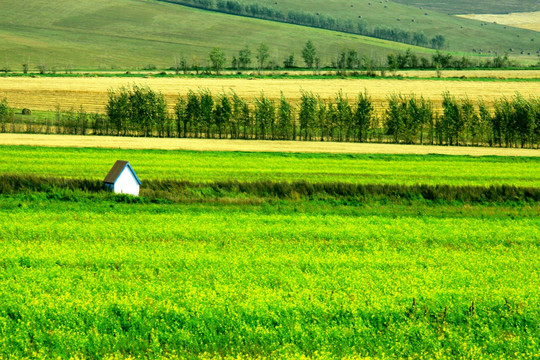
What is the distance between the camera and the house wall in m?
29.6

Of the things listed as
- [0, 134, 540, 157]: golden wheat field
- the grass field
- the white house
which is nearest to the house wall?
the white house

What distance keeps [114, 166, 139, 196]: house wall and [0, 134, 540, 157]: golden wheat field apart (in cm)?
2844

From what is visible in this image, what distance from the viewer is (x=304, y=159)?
51.8 m

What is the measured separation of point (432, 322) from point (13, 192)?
2236cm

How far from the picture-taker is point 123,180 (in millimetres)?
29719

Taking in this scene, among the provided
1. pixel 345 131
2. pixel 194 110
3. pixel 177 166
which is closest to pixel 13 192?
pixel 177 166

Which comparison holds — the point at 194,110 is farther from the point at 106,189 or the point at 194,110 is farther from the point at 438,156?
the point at 106,189

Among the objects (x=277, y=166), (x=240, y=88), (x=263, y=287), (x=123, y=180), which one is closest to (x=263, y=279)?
(x=263, y=287)

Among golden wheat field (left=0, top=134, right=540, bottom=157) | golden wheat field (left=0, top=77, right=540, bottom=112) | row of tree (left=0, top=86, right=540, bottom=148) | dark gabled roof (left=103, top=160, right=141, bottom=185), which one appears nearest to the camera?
dark gabled roof (left=103, top=160, right=141, bottom=185)

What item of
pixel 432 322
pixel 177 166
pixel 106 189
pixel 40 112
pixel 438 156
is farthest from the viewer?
pixel 40 112

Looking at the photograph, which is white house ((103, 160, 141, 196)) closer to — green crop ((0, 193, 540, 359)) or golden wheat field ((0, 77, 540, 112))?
green crop ((0, 193, 540, 359))

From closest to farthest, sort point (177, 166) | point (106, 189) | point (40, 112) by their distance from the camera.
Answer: point (106, 189)
point (177, 166)
point (40, 112)

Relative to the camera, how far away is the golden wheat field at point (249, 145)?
197 ft

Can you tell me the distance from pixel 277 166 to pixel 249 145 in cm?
1928
